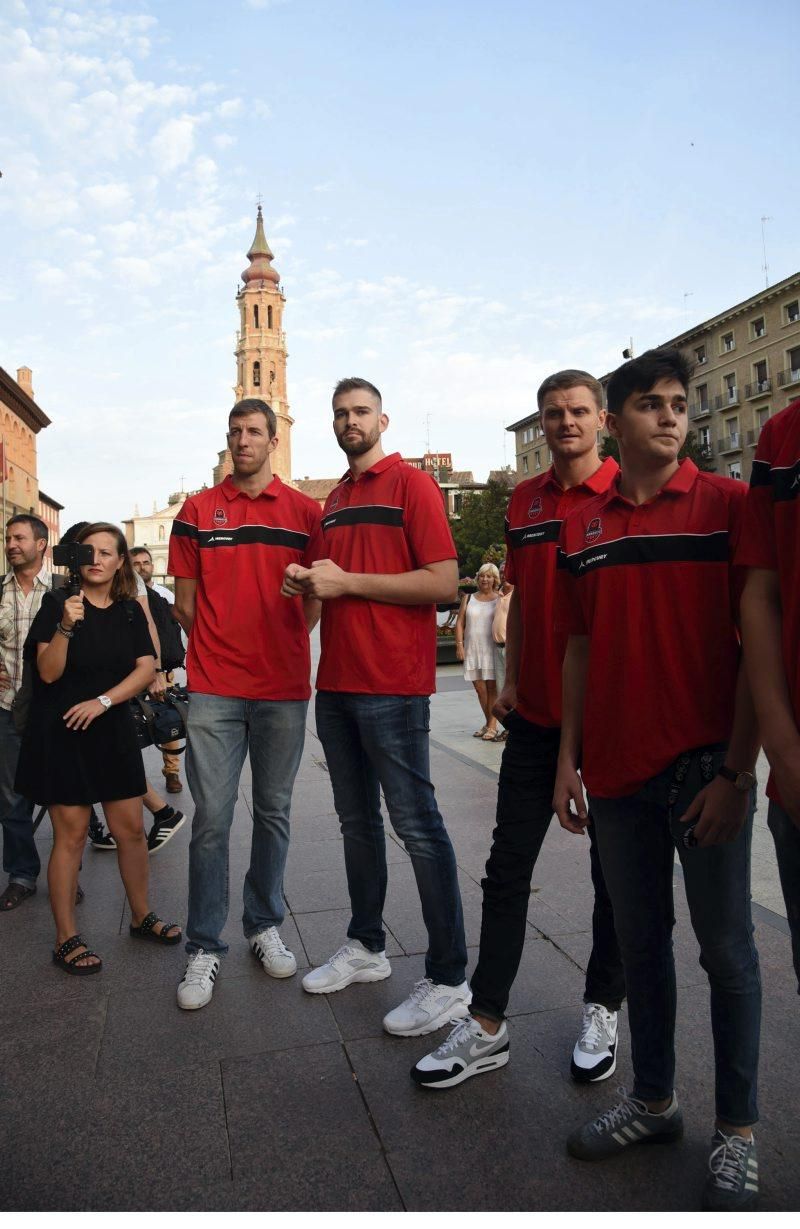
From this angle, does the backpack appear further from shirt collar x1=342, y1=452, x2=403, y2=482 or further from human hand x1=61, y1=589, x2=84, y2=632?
shirt collar x1=342, y1=452, x2=403, y2=482

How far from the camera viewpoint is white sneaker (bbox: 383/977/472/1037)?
2.82m

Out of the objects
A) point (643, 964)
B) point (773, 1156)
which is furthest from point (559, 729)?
point (773, 1156)

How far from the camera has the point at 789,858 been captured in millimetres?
1709

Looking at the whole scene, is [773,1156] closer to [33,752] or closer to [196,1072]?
[196,1072]

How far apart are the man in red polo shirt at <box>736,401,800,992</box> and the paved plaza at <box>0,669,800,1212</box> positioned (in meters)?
0.92

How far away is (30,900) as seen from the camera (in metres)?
4.23

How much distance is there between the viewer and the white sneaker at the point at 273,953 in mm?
3297

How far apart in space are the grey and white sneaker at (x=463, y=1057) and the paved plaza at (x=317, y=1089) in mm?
43

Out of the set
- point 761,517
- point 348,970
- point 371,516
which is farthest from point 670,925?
point 371,516

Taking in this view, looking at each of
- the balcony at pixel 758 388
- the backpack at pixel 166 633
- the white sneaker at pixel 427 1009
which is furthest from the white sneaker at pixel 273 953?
the balcony at pixel 758 388

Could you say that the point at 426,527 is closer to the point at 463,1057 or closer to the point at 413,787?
the point at 413,787

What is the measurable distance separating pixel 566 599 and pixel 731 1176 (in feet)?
4.75

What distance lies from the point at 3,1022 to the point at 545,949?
2079 millimetres
